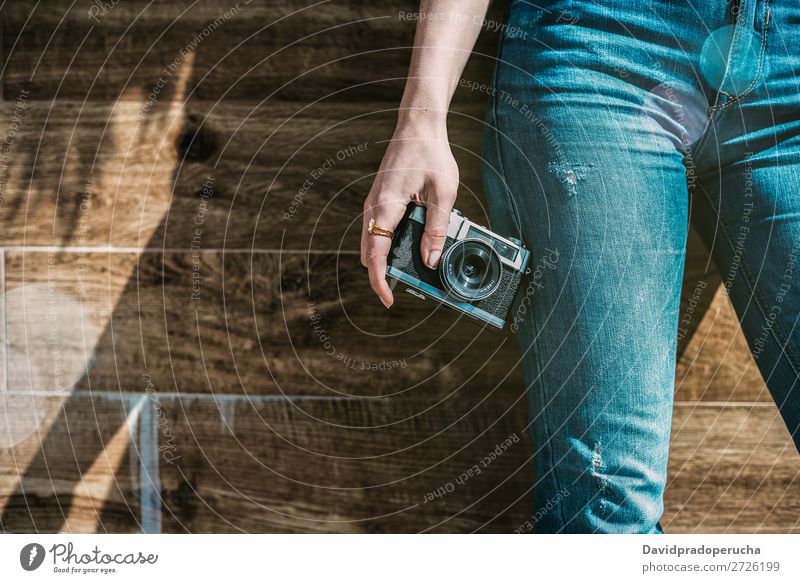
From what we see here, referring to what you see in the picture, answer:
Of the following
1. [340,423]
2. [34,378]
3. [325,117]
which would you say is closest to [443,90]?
[325,117]

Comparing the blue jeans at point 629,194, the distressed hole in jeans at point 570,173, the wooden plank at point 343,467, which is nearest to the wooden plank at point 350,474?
the wooden plank at point 343,467

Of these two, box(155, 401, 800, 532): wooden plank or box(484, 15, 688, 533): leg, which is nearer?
box(484, 15, 688, 533): leg

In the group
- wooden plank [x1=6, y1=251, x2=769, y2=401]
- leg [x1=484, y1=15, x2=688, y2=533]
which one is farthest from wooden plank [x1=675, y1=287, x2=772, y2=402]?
leg [x1=484, y1=15, x2=688, y2=533]

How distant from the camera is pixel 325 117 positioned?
489 millimetres

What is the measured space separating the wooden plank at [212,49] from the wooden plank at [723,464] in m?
0.37

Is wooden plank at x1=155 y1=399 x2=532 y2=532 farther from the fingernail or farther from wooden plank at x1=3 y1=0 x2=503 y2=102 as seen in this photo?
wooden plank at x1=3 y1=0 x2=503 y2=102

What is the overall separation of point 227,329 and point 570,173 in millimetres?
313

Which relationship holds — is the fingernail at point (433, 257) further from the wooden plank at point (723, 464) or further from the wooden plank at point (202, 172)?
the wooden plank at point (723, 464)

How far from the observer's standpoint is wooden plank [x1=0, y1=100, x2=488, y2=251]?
0.49m

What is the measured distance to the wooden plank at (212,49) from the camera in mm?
482

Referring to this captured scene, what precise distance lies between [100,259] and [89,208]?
0.05m

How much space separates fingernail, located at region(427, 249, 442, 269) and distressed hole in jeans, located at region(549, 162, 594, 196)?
10 cm

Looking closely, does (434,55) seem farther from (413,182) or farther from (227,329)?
(227,329)
